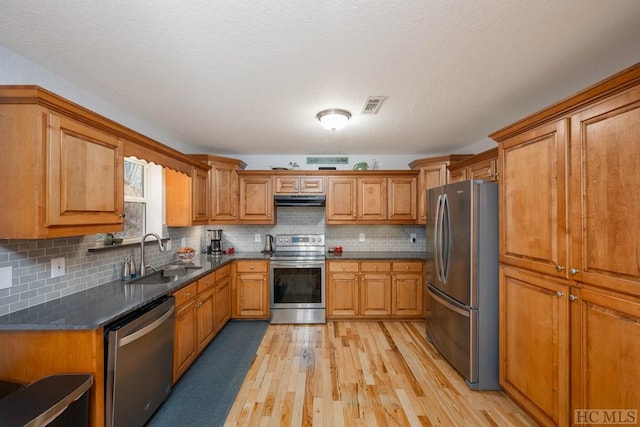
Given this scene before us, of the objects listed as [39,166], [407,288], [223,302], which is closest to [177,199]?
[223,302]

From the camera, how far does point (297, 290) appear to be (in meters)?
3.67

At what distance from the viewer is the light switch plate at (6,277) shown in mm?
1531

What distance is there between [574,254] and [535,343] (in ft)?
2.30

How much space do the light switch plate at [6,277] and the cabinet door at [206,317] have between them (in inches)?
51.5

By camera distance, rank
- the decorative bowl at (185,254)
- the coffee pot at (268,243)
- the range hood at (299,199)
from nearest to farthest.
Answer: the decorative bowl at (185,254) → the range hood at (299,199) → the coffee pot at (268,243)

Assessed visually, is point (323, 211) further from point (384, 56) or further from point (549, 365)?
point (549, 365)

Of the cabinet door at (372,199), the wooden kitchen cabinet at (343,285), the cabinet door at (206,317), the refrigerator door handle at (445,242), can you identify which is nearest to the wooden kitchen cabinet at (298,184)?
the cabinet door at (372,199)

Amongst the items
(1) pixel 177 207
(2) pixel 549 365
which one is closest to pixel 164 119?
(1) pixel 177 207

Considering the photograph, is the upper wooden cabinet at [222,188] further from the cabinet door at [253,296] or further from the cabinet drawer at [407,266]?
the cabinet drawer at [407,266]

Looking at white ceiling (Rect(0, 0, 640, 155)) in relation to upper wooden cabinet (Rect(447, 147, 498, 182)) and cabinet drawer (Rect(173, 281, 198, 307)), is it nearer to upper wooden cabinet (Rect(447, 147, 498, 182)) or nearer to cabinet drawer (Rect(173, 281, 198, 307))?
upper wooden cabinet (Rect(447, 147, 498, 182))

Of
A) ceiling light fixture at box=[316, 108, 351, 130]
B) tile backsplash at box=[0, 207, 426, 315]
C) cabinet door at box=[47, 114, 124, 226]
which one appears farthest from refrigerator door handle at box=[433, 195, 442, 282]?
cabinet door at box=[47, 114, 124, 226]

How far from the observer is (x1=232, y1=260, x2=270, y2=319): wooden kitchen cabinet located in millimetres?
3652

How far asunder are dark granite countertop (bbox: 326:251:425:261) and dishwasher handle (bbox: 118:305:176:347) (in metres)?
2.15

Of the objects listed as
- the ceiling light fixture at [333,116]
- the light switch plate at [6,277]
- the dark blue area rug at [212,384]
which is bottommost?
the dark blue area rug at [212,384]
